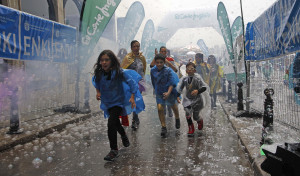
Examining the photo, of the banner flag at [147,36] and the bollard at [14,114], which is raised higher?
the banner flag at [147,36]

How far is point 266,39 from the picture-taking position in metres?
5.27

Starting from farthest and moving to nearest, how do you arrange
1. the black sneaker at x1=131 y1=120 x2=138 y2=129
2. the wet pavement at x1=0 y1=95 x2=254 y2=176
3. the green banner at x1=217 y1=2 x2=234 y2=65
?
the green banner at x1=217 y1=2 x2=234 y2=65 → the black sneaker at x1=131 y1=120 x2=138 y2=129 → the wet pavement at x1=0 y1=95 x2=254 y2=176

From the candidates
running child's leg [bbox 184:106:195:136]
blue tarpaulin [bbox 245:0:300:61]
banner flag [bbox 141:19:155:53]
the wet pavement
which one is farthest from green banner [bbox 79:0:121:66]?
banner flag [bbox 141:19:155:53]

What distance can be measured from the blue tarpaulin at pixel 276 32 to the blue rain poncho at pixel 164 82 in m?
2.00

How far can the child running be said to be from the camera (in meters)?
5.06

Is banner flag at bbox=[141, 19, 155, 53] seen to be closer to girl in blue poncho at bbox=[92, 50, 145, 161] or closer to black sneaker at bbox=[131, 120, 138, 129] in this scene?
black sneaker at bbox=[131, 120, 138, 129]

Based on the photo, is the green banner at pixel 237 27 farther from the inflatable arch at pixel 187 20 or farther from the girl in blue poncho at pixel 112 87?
the inflatable arch at pixel 187 20

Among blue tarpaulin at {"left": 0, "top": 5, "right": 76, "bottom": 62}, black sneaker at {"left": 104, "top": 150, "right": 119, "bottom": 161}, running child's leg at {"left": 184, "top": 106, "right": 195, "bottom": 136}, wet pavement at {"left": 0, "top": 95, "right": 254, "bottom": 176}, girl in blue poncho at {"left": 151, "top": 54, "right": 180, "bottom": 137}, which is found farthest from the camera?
girl in blue poncho at {"left": 151, "top": 54, "right": 180, "bottom": 137}

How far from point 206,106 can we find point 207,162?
2002mm

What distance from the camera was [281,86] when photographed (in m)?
5.08

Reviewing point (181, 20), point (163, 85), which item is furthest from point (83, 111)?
point (181, 20)

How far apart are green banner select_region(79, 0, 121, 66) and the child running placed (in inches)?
134

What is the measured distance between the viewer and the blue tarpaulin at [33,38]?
4883 mm

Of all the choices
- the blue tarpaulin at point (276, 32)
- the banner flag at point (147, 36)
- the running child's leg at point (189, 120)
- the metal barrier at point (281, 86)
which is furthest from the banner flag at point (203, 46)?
the running child's leg at point (189, 120)
